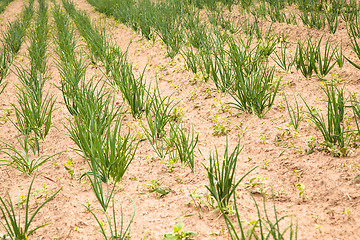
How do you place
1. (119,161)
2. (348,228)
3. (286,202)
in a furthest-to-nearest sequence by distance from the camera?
(119,161) → (286,202) → (348,228)

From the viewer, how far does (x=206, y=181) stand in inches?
73.3

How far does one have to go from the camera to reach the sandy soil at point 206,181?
1.49m

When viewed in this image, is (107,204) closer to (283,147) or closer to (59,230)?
(59,230)

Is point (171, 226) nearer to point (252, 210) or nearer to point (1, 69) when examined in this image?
point (252, 210)

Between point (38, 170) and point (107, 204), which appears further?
point (38, 170)

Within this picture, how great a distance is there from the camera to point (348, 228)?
1332 millimetres

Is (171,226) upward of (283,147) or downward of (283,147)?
downward

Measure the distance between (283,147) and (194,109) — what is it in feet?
3.33

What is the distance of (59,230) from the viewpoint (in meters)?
1.53

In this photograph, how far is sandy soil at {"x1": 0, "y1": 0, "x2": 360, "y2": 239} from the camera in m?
1.49

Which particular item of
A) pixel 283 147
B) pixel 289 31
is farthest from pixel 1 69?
pixel 289 31

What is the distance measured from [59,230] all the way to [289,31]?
383cm

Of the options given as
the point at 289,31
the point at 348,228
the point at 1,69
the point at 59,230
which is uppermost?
the point at 289,31

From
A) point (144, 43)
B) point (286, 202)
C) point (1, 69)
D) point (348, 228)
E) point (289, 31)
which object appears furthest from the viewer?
point (144, 43)
